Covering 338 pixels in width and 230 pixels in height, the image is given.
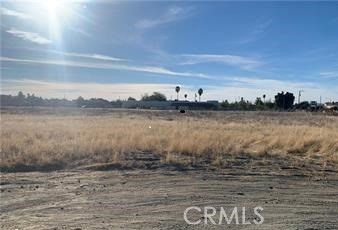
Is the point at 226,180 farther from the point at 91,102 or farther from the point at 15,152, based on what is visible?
the point at 91,102

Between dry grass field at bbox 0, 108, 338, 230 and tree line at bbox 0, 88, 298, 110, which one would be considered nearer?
dry grass field at bbox 0, 108, 338, 230

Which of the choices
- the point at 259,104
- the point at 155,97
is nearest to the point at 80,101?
the point at 155,97

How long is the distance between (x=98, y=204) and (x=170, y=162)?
6.10m

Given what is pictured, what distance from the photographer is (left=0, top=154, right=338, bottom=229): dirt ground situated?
23.6 feet

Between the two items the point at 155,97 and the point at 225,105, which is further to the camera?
the point at 155,97

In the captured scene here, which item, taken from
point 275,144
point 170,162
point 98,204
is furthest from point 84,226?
point 275,144

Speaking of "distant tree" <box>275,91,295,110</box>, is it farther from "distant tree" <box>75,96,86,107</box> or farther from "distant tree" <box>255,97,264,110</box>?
"distant tree" <box>75,96,86,107</box>

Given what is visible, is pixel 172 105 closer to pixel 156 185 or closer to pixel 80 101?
pixel 80 101

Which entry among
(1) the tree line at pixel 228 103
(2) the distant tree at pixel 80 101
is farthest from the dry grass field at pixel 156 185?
(2) the distant tree at pixel 80 101

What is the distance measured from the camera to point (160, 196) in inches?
357

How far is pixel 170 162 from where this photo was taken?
14336mm

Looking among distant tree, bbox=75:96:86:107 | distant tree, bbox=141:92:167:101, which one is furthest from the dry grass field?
distant tree, bbox=141:92:167:101

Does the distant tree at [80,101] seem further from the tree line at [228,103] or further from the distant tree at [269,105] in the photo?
the distant tree at [269,105]

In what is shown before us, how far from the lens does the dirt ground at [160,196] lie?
7.21 meters
